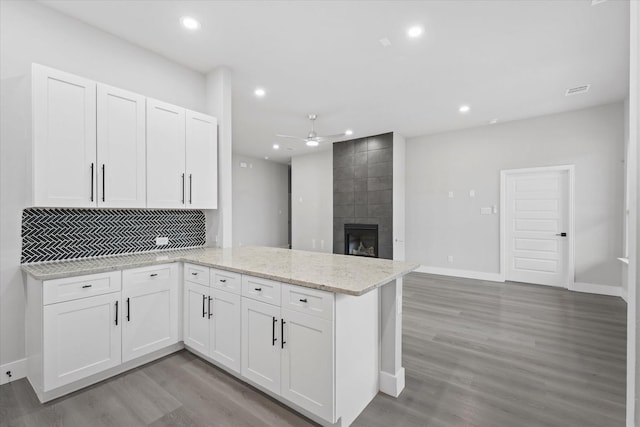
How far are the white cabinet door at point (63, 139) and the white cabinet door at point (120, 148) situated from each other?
0.06 m

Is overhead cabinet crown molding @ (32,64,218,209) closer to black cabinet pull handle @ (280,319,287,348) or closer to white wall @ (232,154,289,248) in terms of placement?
black cabinet pull handle @ (280,319,287,348)

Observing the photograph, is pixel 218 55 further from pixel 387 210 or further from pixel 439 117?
pixel 387 210

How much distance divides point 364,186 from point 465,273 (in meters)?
2.76

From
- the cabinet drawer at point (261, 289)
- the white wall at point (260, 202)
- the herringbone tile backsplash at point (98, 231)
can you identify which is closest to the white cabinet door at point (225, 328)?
the cabinet drawer at point (261, 289)

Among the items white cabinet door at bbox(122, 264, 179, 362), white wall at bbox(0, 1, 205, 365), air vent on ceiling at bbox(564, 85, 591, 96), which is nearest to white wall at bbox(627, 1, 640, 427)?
white cabinet door at bbox(122, 264, 179, 362)

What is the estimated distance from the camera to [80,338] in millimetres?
2145

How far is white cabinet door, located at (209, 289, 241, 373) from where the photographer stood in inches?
87.3

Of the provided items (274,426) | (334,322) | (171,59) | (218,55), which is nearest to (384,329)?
(334,322)

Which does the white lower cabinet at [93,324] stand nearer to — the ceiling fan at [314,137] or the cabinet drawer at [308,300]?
the cabinet drawer at [308,300]

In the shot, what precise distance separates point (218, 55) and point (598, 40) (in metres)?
3.97

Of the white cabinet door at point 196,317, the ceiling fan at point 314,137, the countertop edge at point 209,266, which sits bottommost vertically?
the white cabinet door at point 196,317

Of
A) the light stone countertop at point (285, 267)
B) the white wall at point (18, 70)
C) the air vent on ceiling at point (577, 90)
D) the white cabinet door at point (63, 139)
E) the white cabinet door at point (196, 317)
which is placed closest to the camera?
the light stone countertop at point (285, 267)

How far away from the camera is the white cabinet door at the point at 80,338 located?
201 centimetres

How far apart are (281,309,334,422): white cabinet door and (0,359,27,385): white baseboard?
2.17 meters
